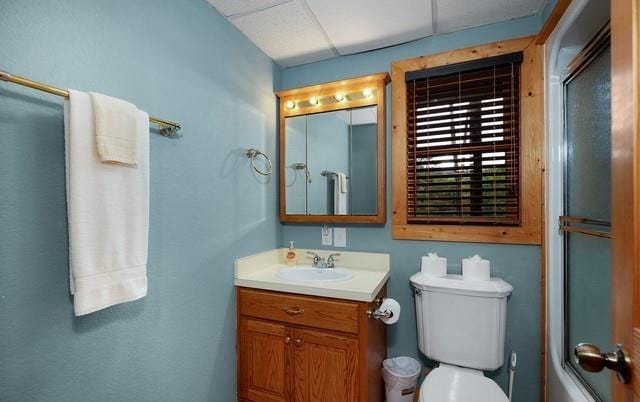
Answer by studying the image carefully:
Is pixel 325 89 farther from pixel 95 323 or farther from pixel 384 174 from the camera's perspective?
pixel 95 323

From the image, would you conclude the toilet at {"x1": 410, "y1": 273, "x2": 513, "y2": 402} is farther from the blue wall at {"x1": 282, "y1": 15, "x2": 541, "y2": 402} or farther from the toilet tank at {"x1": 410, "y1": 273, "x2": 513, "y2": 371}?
the blue wall at {"x1": 282, "y1": 15, "x2": 541, "y2": 402}

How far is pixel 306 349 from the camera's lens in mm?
1510

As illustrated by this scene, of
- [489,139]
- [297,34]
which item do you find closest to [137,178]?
[297,34]

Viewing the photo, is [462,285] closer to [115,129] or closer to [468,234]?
[468,234]

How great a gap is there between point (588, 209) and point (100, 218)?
6.16 feet

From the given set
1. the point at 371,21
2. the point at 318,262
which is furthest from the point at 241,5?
the point at 318,262

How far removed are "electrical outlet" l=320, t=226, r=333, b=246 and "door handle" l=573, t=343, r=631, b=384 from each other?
1.53 metres

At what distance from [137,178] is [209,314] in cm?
82

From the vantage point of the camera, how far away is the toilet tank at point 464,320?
145 cm

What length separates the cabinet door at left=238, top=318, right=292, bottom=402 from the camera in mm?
1564

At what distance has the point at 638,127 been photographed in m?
0.54

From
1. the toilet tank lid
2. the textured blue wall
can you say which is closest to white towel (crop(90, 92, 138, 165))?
the textured blue wall

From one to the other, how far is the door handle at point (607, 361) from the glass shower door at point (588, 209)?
2.22ft

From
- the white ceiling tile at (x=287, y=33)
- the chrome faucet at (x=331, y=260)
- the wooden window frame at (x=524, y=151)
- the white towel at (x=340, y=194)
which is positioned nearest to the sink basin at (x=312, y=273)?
the chrome faucet at (x=331, y=260)
